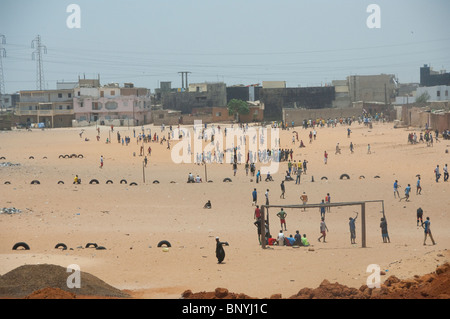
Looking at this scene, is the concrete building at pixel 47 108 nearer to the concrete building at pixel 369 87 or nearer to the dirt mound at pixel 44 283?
the concrete building at pixel 369 87

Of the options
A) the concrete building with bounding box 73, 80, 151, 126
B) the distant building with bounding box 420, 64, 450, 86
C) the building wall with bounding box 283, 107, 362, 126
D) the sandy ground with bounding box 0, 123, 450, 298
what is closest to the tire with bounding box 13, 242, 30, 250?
the sandy ground with bounding box 0, 123, 450, 298

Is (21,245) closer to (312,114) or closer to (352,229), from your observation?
(352,229)

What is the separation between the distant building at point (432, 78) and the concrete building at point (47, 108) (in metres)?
51.5

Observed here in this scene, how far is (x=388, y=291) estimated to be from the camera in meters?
13.8

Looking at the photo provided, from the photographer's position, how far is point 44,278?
47.5ft

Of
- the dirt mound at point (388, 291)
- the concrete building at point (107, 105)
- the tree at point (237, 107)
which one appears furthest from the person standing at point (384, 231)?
the concrete building at point (107, 105)

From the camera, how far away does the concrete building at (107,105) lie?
8931 cm

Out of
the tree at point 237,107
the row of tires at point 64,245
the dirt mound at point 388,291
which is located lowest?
the row of tires at point 64,245

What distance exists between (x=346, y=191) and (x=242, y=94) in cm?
6448

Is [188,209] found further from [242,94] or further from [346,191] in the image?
Answer: [242,94]

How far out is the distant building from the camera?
327 feet

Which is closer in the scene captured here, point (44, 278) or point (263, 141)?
point (44, 278)
